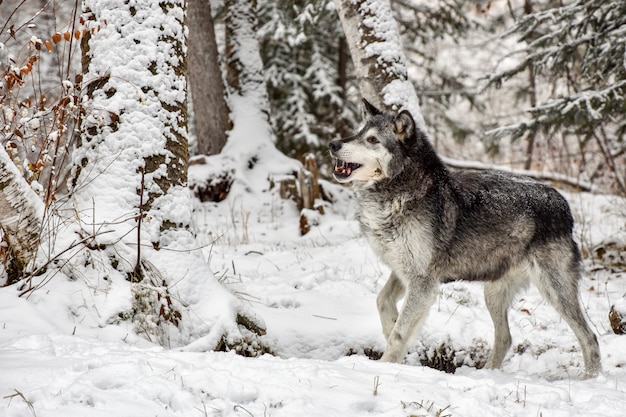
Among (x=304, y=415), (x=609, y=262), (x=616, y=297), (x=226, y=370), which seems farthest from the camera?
(x=609, y=262)

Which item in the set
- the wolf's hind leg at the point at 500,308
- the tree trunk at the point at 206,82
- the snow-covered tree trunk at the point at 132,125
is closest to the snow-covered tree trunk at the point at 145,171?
the snow-covered tree trunk at the point at 132,125

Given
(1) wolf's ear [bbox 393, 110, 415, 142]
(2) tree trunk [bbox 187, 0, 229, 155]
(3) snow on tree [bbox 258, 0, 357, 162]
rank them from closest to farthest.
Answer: (1) wolf's ear [bbox 393, 110, 415, 142] < (2) tree trunk [bbox 187, 0, 229, 155] < (3) snow on tree [bbox 258, 0, 357, 162]

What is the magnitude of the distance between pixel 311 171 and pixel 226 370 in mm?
8302

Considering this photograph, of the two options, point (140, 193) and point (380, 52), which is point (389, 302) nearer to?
point (140, 193)

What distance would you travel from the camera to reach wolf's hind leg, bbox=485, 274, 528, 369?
549cm

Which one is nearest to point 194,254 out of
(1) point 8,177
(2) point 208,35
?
(1) point 8,177

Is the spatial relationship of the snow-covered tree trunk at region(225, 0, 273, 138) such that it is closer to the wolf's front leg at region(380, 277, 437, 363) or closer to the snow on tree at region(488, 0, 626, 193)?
the snow on tree at region(488, 0, 626, 193)

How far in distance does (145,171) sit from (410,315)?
268 cm

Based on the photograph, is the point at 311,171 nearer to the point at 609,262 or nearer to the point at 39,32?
the point at 609,262

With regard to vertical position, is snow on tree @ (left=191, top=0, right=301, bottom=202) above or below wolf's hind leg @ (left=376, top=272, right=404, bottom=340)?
above

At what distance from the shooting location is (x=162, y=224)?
15.9 feet

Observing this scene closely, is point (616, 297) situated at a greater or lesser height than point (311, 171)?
lesser

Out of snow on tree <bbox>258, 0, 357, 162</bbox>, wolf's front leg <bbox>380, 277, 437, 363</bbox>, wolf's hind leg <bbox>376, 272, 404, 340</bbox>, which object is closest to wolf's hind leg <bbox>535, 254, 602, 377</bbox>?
wolf's front leg <bbox>380, 277, 437, 363</bbox>

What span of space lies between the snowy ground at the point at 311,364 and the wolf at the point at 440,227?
19.5 inches
